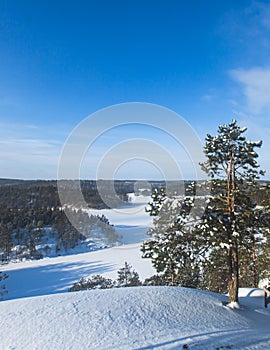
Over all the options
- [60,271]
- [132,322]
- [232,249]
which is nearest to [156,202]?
[232,249]

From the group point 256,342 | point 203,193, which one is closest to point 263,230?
point 203,193

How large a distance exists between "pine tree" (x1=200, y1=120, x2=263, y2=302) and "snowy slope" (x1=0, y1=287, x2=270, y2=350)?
189 cm

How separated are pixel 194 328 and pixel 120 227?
114265 millimetres

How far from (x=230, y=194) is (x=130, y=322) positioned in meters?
6.33

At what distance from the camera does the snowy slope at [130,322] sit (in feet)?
23.0

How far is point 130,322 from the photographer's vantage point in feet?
26.5

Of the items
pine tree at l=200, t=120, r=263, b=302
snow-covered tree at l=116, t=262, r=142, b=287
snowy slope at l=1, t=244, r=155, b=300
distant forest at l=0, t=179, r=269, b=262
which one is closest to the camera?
pine tree at l=200, t=120, r=263, b=302

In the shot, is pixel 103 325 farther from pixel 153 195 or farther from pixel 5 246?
pixel 5 246

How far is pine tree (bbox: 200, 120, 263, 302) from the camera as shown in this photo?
10.2 meters

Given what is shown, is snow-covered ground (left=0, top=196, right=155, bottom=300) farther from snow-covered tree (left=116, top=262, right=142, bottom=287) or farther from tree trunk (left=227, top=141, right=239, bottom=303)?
tree trunk (left=227, top=141, right=239, bottom=303)

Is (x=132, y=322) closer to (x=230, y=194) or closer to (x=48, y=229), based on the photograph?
(x=230, y=194)

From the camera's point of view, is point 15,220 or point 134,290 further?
point 15,220

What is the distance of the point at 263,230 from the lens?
439 inches

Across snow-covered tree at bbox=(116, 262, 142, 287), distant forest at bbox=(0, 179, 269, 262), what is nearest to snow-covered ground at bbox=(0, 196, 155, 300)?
distant forest at bbox=(0, 179, 269, 262)
